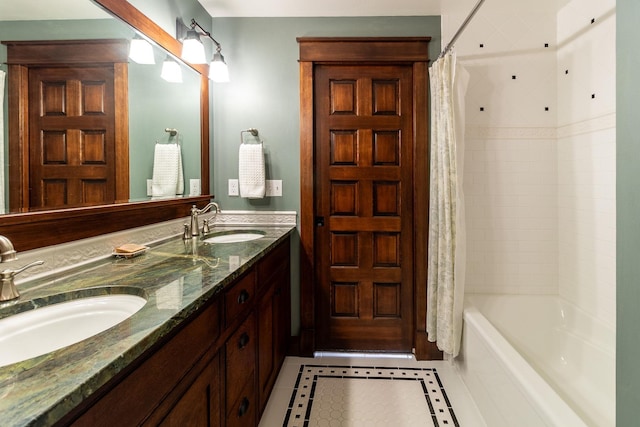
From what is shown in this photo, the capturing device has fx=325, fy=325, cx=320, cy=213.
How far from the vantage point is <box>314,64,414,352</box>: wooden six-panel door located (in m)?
2.25

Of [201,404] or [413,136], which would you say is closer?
[201,404]

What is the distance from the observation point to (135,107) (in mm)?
1466

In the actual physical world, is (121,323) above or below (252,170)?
below

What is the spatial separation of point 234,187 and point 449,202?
4.73 feet

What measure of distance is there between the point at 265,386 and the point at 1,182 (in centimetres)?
136

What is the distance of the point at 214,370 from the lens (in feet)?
3.40

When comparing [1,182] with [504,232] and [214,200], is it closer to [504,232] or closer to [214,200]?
[214,200]

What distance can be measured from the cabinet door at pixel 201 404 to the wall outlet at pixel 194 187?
122cm

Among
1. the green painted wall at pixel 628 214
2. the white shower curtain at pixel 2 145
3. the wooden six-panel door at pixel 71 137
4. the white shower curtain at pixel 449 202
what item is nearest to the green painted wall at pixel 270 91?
the white shower curtain at pixel 449 202

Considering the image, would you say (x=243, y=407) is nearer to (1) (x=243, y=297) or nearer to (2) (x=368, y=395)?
(1) (x=243, y=297)

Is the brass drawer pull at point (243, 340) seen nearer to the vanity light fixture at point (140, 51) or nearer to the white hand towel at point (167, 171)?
the white hand towel at point (167, 171)

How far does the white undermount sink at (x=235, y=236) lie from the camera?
200cm

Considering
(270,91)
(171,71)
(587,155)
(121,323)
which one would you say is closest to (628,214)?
(121,323)

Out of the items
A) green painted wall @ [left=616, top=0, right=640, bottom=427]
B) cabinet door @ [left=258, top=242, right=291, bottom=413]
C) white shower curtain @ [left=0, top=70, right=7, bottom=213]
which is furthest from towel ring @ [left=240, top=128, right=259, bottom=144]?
green painted wall @ [left=616, top=0, right=640, bottom=427]
